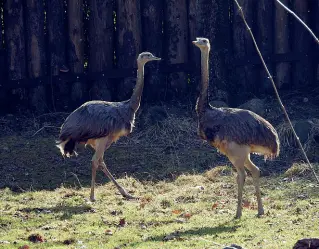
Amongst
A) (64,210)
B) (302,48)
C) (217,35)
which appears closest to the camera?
(64,210)

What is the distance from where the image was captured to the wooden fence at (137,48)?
12617mm

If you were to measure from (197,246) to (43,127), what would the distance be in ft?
19.4

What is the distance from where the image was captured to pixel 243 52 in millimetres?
13117

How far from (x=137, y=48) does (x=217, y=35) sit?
1327mm

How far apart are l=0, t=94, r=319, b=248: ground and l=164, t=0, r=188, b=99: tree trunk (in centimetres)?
41

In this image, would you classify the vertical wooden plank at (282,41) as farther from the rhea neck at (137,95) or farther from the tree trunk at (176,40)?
the rhea neck at (137,95)

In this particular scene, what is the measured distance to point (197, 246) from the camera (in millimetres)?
6785

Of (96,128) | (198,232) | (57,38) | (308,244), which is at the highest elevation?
(57,38)

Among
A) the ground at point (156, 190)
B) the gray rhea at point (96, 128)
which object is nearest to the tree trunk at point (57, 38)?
the ground at point (156, 190)

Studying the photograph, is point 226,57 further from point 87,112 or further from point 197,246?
point 197,246

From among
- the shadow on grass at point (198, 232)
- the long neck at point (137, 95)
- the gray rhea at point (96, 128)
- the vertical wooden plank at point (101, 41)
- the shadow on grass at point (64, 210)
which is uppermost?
the vertical wooden plank at point (101, 41)

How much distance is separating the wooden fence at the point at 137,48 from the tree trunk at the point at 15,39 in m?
0.02

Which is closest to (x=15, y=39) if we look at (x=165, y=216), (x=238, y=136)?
(x=165, y=216)

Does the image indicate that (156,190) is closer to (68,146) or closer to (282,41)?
(68,146)
